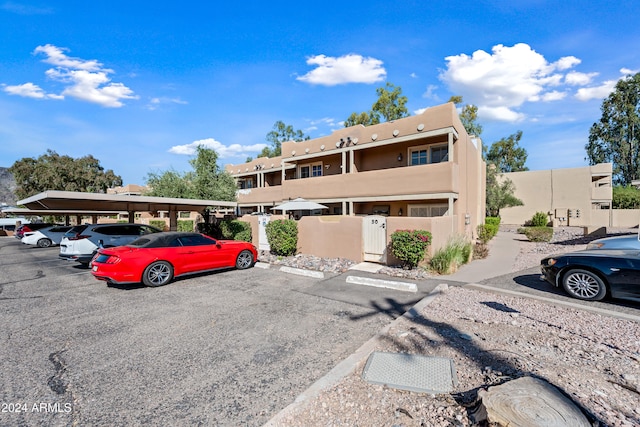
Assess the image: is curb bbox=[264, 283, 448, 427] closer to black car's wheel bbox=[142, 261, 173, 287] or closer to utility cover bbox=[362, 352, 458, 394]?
utility cover bbox=[362, 352, 458, 394]

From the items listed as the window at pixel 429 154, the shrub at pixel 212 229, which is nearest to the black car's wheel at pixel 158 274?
the shrub at pixel 212 229

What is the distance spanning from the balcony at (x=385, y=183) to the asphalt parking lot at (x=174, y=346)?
6.65 meters

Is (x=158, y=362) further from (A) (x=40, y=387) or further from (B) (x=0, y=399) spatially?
(B) (x=0, y=399)

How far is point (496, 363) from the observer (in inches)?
140

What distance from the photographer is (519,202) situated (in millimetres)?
32656

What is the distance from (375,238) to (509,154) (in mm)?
43499

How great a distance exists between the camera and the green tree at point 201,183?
19500 millimetres

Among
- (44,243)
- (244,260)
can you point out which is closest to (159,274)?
(244,260)

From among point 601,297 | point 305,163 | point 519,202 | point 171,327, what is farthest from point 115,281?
point 519,202

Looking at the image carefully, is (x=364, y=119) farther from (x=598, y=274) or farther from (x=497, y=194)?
(x=598, y=274)

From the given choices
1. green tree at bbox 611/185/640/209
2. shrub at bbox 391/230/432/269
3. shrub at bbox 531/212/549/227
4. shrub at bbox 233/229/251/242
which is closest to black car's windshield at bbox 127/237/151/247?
shrub at bbox 233/229/251/242

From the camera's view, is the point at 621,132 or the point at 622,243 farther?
the point at 621,132

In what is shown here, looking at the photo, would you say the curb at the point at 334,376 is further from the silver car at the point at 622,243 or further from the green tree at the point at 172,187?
the green tree at the point at 172,187

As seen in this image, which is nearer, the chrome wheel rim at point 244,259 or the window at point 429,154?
the chrome wheel rim at point 244,259
